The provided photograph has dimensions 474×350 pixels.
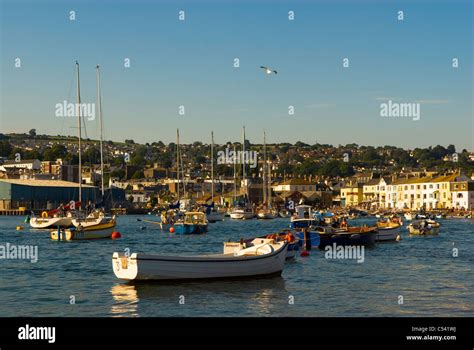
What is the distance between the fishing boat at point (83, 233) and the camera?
66231mm

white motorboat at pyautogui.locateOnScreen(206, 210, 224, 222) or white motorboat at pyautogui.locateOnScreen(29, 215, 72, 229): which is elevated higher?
white motorboat at pyautogui.locateOnScreen(29, 215, 72, 229)

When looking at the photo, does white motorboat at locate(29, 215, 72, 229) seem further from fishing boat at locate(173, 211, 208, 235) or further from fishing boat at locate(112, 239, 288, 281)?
fishing boat at locate(112, 239, 288, 281)

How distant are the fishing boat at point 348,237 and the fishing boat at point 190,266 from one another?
18.8 meters

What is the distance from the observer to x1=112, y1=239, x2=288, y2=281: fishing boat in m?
32.2

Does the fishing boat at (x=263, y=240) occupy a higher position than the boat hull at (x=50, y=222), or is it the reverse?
the fishing boat at (x=263, y=240)

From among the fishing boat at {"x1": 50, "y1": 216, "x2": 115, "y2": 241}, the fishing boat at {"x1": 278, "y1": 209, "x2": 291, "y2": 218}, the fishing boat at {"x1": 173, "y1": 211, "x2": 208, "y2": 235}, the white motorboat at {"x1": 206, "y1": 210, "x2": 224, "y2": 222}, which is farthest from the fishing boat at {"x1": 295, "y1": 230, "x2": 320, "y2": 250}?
the fishing boat at {"x1": 278, "y1": 209, "x2": 291, "y2": 218}

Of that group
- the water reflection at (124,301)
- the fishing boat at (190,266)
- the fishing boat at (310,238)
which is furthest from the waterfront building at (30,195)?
the water reflection at (124,301)

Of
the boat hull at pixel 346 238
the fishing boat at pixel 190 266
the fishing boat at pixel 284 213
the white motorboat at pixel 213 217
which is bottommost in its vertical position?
the fishing boat at pixel 284 213

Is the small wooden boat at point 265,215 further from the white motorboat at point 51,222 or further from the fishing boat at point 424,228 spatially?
the fishing boat at point 424,228

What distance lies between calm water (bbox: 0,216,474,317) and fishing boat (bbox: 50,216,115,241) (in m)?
18.6

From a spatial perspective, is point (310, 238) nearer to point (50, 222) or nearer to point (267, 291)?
point (267, 291)

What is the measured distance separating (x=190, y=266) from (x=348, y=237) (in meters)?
25.3
